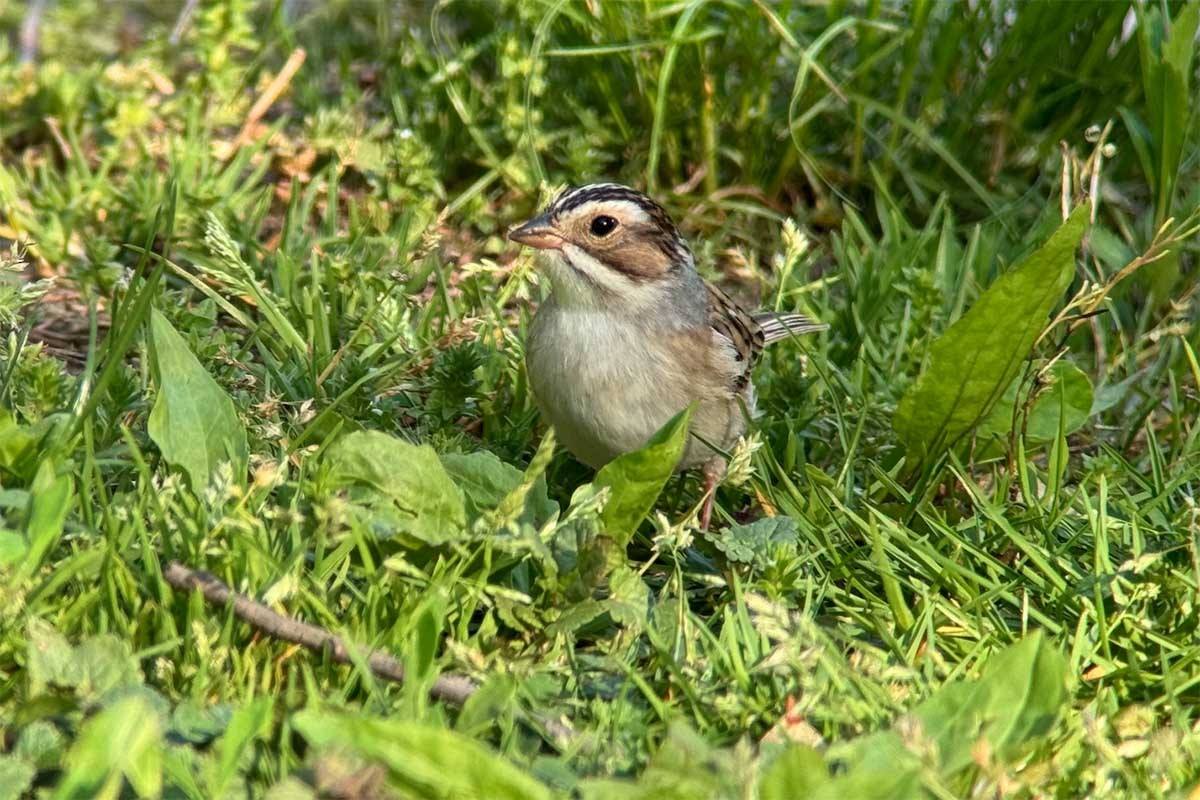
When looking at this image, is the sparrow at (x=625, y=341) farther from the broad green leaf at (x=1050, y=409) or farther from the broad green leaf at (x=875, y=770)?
the broad green leaf at (x=875, y=770)

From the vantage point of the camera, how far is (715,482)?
466 cm

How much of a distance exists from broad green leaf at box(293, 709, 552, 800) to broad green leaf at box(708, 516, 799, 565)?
1218 mm

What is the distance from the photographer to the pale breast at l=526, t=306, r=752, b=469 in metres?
4.56

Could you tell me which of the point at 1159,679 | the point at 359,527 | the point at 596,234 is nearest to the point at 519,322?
the point at 596,234

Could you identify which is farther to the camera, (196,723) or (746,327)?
(746,327)

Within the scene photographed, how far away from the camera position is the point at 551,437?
3713 millimetres

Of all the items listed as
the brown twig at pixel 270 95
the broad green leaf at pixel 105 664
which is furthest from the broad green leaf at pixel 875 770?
the brown twig at pixel 270 95

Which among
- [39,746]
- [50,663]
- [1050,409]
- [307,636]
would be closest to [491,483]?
[307,636]

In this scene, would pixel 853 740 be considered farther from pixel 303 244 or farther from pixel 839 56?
pixel 839 56

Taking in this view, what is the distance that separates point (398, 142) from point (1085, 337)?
8.03 ft

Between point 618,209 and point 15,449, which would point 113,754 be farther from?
point 618,209

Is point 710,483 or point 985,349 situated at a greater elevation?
point 985,349

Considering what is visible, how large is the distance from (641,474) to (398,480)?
53 centimetres

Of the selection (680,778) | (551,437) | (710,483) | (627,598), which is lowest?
(710,483)
